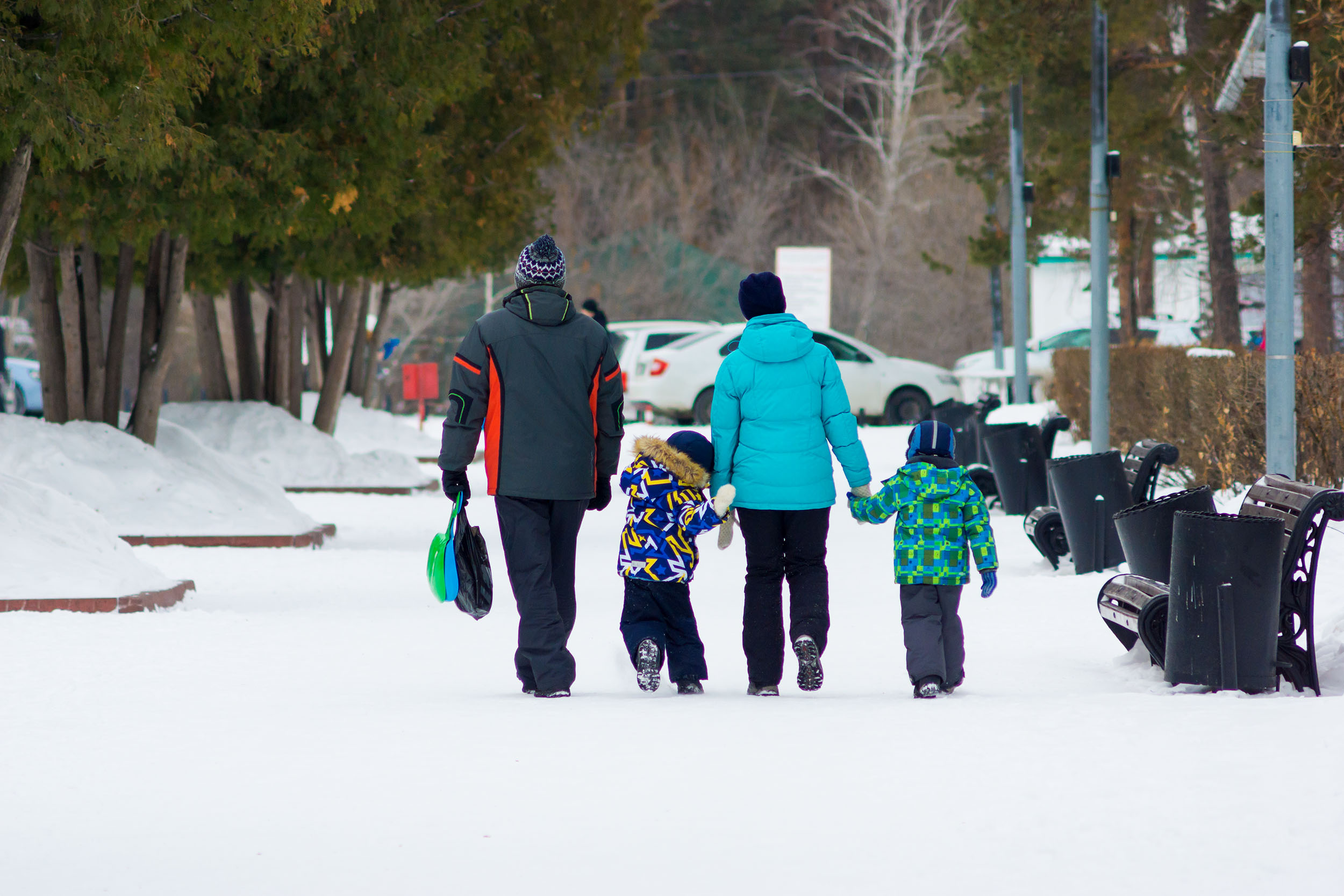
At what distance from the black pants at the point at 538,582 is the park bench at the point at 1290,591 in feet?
7.56

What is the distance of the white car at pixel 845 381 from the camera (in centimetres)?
2614

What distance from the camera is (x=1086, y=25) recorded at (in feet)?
68.9

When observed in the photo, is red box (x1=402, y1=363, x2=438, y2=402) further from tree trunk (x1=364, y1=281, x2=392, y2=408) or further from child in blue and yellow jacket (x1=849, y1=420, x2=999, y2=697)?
child in blue and yellow jacket (x1=849, y1=420, x2=999, y2=697)

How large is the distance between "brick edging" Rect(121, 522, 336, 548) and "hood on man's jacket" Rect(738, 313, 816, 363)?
7236 millimetres

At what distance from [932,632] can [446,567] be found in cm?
185

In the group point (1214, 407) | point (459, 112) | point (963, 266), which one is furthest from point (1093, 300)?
point (963, 266)

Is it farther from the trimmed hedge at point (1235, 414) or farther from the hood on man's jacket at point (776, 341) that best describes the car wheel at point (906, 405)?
the hood on man's jacket at point (776, 341)

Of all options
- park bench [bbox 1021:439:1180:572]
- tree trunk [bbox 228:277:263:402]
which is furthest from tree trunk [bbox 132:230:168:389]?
park bench [bbox 1021:439:1180:572]

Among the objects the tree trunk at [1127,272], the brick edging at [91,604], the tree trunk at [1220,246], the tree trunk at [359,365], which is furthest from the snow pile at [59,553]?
the tree trunk at [1127,272]

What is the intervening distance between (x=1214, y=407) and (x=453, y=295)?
1373 inches

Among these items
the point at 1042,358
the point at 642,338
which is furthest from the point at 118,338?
the point at 1042,358

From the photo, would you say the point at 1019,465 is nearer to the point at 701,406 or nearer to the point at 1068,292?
the point at 701,406

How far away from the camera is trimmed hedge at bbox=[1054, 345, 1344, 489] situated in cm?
1070

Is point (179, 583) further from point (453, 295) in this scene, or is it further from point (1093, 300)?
point (453, 295)
